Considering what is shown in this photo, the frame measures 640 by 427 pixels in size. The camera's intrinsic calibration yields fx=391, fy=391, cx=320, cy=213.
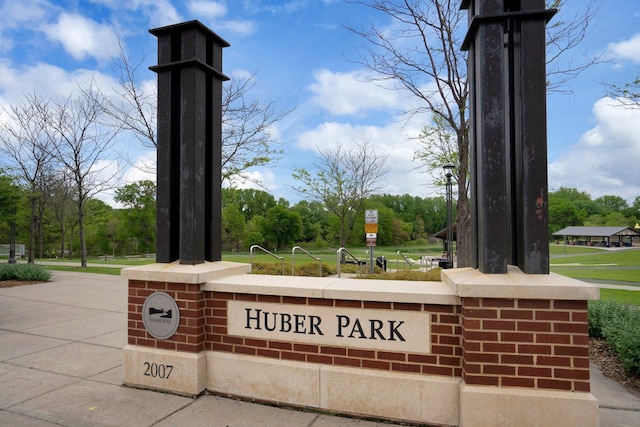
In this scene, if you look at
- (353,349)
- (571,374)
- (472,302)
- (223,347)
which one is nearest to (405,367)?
(353,349)

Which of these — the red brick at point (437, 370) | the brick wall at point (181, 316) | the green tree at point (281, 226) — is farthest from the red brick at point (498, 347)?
the green tree at point (281, 226)

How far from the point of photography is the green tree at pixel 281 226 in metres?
67.8

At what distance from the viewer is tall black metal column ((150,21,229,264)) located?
3973 millimetres

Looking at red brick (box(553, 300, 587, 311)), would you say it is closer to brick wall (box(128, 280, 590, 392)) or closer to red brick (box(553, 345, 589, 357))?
brick wall (box(128, 280, 590, 392))

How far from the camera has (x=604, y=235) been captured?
78.4 m

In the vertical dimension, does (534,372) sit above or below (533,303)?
below

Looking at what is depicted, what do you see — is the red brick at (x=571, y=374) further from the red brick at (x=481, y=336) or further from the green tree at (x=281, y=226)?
the green tree at (x=281, y=226)

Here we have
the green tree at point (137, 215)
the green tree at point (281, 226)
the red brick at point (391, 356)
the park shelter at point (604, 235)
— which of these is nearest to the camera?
the red brick at point (391, 356)

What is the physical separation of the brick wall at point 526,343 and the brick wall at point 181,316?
240 centimetres

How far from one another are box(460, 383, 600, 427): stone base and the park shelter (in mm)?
90034

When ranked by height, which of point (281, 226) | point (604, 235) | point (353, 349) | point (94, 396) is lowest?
point (604, 235)

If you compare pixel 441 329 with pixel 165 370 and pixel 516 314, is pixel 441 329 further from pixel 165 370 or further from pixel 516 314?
pixel 165 370

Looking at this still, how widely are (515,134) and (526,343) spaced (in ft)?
5.56

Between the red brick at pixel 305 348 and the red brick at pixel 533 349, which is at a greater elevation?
the red brick at pixel 533 349
